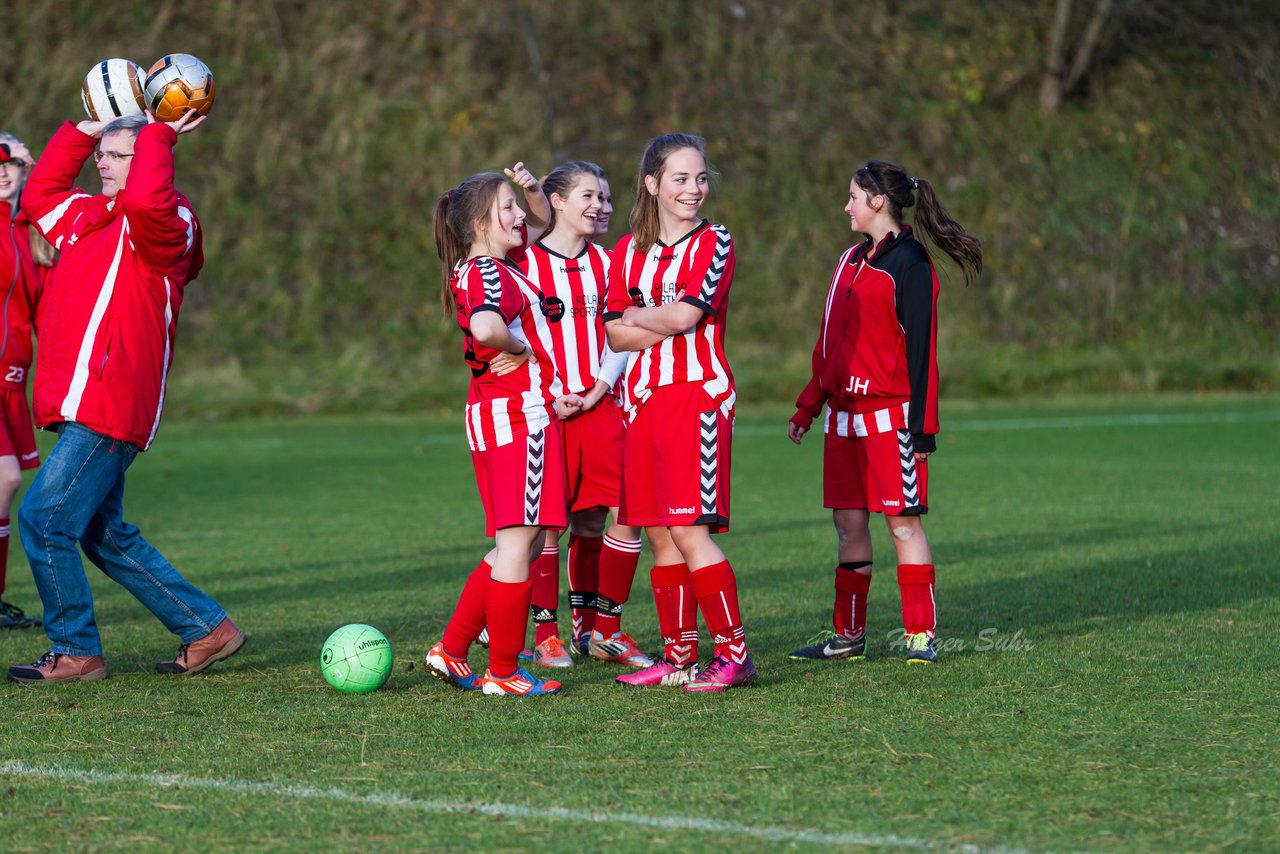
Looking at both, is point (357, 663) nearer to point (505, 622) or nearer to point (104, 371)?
point (505, 622)

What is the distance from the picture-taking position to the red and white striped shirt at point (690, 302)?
565 cm

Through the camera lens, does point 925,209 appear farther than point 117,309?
Yes

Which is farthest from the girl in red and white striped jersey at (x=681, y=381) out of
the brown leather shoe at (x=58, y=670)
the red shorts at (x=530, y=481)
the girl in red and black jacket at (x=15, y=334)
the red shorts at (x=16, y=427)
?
the red shorts at (x=16, y=427)

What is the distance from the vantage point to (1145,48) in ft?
90.1

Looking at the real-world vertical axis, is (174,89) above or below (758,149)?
below

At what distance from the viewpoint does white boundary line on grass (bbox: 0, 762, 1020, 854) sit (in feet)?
12.5

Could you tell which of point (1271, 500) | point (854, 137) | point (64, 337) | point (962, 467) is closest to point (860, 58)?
point (854, 137)

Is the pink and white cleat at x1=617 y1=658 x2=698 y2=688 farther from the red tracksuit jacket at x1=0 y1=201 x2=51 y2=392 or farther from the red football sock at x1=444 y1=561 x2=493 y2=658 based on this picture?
the red tracksuit jacket at x1=0 y1=201 x2=51 y2=392

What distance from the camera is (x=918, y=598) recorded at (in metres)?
6.24

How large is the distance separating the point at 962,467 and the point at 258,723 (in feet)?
32.4

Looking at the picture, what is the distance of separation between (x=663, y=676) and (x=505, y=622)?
65 centimetres

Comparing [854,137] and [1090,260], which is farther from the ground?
[854,137]

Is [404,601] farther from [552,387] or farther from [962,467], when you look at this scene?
[962,467]

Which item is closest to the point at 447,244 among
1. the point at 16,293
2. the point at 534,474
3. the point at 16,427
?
the point at 534,474
